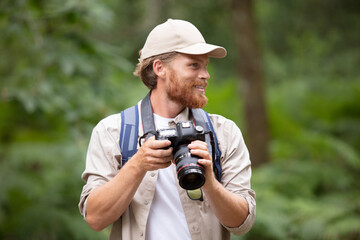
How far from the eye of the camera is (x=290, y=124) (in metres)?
8.52

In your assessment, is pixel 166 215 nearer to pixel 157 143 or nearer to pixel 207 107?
pixel 157 143

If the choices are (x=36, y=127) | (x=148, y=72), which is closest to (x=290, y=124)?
(x=36, y=127)

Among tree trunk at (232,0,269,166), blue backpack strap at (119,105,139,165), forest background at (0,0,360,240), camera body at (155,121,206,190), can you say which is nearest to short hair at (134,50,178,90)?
blue backpack strap at (119,105,139,165)

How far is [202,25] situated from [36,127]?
5.13 metres

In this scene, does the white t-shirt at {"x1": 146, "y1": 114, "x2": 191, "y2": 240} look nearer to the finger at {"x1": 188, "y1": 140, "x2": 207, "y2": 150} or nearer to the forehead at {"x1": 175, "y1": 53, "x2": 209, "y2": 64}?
the finger at {"x1": 188, "y1": 140, "x2": 207, "y2": 150}

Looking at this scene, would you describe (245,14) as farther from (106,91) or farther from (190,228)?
(190,228)

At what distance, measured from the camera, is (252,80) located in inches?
280

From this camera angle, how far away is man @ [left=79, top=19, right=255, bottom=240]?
1.86m

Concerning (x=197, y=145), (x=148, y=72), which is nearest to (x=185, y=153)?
(x=197, y=145)

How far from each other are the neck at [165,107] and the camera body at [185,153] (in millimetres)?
326

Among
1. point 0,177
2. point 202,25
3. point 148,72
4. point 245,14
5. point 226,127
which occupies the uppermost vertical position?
point 202,25

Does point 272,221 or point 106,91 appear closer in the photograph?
point 106,91

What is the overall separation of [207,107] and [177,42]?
19.3 ft

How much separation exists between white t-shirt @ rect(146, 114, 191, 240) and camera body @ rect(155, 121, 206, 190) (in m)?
0.24
